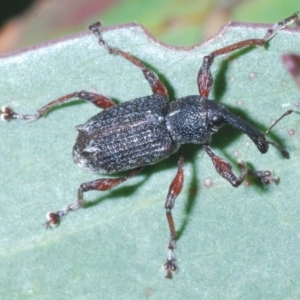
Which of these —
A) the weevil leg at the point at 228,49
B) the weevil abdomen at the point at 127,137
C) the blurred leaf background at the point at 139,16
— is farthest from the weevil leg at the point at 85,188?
the blurred leaf background at the point at 139,16

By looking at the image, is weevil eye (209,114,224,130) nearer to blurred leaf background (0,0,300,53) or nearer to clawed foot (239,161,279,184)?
clawed foot (239,161,279,184)

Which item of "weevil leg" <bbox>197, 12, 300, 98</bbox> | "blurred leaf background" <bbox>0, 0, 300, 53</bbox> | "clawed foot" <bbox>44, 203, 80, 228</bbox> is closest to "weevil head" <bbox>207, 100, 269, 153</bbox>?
"weevil leg" <bbox>197, 12, 300, 98</bbox>

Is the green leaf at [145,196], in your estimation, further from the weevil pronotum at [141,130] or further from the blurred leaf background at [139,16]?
the blurred leaf background at [139,16]

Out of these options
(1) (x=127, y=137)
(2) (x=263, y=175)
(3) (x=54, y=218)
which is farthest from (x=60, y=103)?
(2) (x=263, y=175)

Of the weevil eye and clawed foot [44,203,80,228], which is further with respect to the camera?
clawed foot [44,203,80,228]

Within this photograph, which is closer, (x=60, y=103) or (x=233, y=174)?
(x=233, y=174)

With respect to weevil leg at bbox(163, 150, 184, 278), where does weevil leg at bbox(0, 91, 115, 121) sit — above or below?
above

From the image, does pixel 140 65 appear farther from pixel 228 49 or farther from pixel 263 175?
pixel 263 175

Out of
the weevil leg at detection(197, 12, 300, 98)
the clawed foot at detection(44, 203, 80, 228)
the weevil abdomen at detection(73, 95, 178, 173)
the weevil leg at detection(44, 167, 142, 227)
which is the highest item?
the weevil leg at detection(197, 12, 300, 98)
